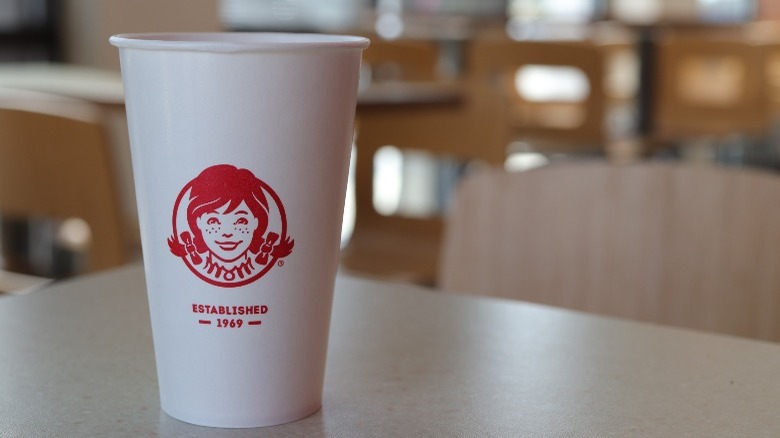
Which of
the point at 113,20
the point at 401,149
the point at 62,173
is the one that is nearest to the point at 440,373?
the point at 62,173

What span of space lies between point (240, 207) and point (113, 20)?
3.89 meters

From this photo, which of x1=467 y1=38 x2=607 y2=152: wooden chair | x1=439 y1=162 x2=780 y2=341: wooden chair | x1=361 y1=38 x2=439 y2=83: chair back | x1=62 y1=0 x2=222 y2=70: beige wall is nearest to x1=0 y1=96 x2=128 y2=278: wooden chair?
x1=439 y1=162 x2=780 y2=341: wooden chair

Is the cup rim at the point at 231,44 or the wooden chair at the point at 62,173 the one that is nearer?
the cup rim at the point at 231,44

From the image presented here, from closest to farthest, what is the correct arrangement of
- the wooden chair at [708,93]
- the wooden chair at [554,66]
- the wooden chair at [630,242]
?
the wooden chair at [630,242], the wooden chair at [554,66], the wooden chair at [708,93]

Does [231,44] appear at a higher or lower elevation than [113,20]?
higher

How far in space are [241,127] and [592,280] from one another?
0.68 m

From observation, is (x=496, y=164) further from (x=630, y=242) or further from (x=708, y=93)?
(x=708, y=93)

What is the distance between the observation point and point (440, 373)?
583 mm

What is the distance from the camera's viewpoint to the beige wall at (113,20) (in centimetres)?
417

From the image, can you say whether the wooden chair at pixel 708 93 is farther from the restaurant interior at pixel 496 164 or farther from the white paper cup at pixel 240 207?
the white paper cup at pixel 240 207

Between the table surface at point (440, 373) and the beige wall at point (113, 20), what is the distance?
11.7 feet

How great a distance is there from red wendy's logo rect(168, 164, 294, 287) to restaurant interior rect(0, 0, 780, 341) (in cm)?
36

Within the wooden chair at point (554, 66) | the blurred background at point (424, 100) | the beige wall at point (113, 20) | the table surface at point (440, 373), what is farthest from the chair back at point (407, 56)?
the table surface at point (440, 373)

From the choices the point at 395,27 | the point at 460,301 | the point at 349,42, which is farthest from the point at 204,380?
the point at 395,27
